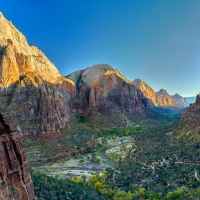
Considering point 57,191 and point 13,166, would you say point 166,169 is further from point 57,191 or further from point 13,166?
point 13,166

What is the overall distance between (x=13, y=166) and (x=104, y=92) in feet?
461

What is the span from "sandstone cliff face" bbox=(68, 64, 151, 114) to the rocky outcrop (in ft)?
402

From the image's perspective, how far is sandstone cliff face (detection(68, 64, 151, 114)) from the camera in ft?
A: 497

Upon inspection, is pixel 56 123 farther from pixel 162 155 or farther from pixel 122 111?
pixel 122 111

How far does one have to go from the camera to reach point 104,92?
161 m

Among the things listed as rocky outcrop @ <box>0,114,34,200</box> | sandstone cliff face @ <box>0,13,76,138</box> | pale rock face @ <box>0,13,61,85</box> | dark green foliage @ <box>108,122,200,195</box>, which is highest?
pale rock face @ <box>0,13,61,85</box>

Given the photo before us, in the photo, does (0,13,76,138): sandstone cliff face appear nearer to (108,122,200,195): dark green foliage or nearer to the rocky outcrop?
(108,122,200,195): dark green foliage

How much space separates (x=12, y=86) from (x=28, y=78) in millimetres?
7866

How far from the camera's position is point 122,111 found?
16025 cm

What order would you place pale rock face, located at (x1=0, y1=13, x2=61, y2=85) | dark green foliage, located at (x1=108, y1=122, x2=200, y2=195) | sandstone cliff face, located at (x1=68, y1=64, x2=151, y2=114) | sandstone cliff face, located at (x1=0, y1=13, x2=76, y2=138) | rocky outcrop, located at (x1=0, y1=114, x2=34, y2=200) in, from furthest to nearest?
sandstone cliff face, located at (x1=68, y1=64, x2=151, y2=114), pale rock face, located at (x1=0, y1=13, x2=61, y2=85), sandstone cliff face, located at (x1=0, y1=13, x2=76, y2=138), dark green foliage, located at (x1=108, y1=122, x2=200, y2=195), rocky outcrop, located at (x1=0, y1=114, x2=34, y2=200)

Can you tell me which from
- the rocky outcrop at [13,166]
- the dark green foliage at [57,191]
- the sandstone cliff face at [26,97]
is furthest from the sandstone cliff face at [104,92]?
the rocky outcrop at [13,166]

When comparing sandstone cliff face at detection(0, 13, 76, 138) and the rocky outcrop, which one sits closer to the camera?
the rocky outcrop

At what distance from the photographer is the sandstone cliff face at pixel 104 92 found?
152 metres

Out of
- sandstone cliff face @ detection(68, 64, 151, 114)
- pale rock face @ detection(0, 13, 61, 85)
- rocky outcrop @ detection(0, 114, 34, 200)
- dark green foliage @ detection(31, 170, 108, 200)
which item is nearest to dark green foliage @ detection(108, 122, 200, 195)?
dark green foliage @ detection(31, 170, 108, 200)
